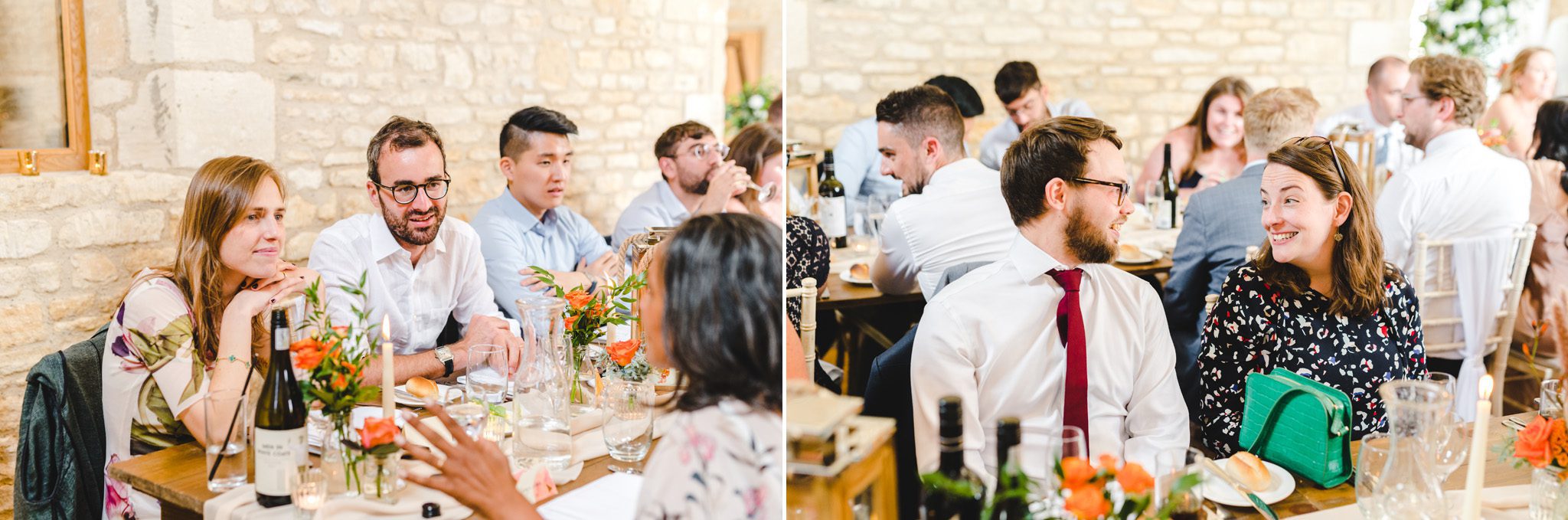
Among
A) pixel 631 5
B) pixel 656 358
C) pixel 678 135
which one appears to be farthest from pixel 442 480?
pixel 631 5

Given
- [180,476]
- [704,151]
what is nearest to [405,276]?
[180,476]

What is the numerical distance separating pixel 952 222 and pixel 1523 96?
13.3 ft

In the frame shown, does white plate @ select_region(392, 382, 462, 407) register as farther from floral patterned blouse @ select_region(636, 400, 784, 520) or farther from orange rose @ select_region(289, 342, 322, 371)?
floral patterned blouse @ select_region(636, 400, 784, 520)

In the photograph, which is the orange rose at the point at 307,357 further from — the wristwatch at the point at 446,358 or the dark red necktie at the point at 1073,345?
the dark red necktie at the point at 1073,345

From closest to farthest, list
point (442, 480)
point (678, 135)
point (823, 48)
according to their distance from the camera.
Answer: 1. point (442, 480)
2. point (678, 135)
3. point (823, 48)

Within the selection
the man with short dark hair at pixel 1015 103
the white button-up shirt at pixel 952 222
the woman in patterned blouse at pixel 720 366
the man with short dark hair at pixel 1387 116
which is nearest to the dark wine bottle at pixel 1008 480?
the woman in patterned blouse at pixel 720 366

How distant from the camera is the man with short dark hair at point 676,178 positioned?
355 centimetres

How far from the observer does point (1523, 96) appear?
5.35m

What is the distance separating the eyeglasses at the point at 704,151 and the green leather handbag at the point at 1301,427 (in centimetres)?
247

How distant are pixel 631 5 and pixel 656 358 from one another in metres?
3.83

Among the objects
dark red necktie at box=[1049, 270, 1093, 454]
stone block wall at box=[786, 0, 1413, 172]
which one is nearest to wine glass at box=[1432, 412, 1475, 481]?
dark red necktie at box=[1049, 270, 1093, 454]

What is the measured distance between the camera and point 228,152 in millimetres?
3217

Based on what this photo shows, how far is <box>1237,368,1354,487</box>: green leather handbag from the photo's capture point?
1668 mm

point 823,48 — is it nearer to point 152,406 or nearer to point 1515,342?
point 1515,342
